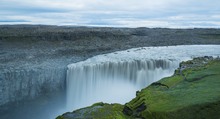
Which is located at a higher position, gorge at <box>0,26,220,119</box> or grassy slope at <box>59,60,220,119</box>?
grassy slope at <box>59,60,220,119</box>

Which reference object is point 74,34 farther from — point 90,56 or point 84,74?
point 84,74

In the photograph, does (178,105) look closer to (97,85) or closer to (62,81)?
(97,85)

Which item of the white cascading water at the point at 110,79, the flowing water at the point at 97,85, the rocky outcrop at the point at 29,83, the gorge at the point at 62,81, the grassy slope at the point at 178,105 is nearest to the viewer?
the grassy slope at the point at 178,105

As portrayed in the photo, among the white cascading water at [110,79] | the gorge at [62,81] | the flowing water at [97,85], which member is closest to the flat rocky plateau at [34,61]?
the gorge at [62,81]

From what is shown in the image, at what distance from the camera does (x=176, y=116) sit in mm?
9727

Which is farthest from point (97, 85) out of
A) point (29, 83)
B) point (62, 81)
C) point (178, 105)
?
point (178, 105)

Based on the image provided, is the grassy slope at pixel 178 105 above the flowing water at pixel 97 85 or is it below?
above

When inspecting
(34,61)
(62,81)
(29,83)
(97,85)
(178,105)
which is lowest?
(97,85)

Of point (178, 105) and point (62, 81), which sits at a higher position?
point (178, 105)

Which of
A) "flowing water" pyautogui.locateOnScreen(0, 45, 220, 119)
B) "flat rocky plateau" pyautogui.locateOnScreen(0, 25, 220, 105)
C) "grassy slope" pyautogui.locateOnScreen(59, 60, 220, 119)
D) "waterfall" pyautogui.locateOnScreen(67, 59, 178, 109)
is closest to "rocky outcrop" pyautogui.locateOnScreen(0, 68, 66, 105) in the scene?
"flat rocky plateau" pyautogui.locateOnScreen(0, 25, 220, 105)

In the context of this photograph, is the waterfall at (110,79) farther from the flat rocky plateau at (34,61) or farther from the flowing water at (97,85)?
the flat rocky plateau at (34,61)

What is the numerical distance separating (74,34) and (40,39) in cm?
833

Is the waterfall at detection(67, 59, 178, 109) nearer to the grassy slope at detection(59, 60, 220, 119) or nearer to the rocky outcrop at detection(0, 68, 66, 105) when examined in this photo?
the rocky outcrop at detection(0, 68, 66, 105)

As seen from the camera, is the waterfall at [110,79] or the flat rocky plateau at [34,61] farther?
the waterfall at [110,79]
